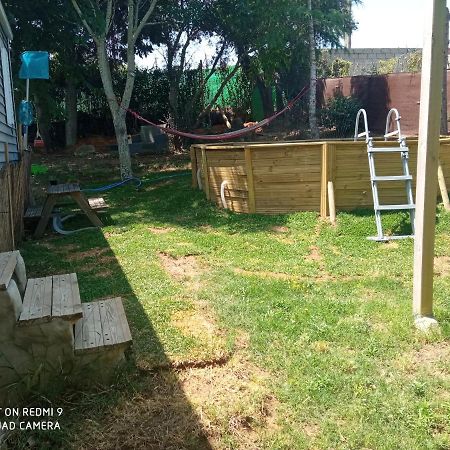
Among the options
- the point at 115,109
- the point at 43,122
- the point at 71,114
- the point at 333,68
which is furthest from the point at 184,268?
the point at 333,68

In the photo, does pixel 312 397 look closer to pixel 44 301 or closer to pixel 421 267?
pixel 421 267

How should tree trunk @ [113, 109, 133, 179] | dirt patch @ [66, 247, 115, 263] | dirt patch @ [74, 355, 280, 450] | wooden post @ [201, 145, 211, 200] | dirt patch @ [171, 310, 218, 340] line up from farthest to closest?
tree trunk @ [113, 109, 133, 179] < wooden post @ [201, 145, 211, 200] < dirt patch @ [66, 247, 115, 263] < dirt patch @ [171, 310, 218, 340] < dirt patch @ [74, 355, 280, 450]

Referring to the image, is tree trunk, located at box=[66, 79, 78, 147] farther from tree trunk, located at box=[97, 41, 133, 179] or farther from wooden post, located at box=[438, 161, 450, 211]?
wooden post, located at box=[438, 161, 450, 211]

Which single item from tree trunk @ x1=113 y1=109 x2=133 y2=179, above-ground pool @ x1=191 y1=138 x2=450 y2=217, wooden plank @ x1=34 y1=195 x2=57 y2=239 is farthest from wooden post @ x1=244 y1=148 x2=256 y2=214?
tree trunk @ x1=113 y1=109 x2=133 y2=179

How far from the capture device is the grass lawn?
2.19 m

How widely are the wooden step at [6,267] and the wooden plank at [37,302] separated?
185mm

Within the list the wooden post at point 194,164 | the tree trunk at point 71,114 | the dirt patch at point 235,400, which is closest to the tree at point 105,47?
the wooden post at point 194,164

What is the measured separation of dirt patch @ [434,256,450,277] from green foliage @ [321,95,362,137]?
864 centimetres

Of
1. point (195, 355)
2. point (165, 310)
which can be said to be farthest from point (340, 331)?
point (165, 310)

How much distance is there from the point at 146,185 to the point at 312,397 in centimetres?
821

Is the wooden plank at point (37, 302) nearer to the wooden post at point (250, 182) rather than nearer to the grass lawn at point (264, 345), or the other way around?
the grass lawn at point (264, 345)

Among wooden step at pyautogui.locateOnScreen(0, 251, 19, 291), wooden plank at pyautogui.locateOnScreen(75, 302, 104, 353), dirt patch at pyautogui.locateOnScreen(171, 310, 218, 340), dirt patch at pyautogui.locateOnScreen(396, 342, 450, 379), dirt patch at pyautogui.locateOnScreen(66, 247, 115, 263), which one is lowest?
dirt patch at pyautogui.locateOnScreen(396, 342, 450, 379)

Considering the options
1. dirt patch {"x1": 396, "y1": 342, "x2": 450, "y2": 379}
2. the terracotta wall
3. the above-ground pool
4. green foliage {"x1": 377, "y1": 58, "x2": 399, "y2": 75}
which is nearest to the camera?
dirt patch {"x1": 396, "y1": 342, "x2": 450, "y2": 379}

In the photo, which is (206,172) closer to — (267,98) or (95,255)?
(95,255)
